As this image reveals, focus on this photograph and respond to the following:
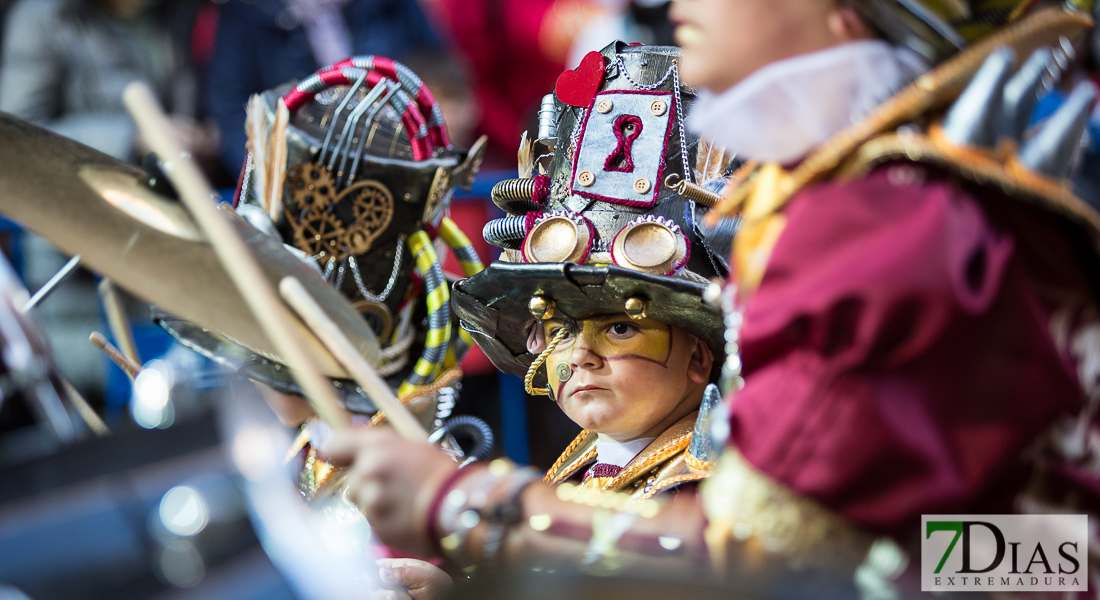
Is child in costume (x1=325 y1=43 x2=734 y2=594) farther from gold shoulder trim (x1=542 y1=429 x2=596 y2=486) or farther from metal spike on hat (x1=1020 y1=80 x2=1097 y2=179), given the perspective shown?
metal spike on hat (x1=1020 y1=80 x2=1097 y2=179)

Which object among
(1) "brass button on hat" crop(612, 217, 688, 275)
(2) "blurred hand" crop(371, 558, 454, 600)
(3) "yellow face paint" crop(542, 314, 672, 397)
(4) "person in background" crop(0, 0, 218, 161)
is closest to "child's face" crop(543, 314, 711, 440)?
(3) "yellow face paint" crop(542, 314, 672, 397)

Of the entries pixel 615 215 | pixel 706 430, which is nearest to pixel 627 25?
pixel 615 215

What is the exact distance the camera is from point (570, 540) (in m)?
1.21

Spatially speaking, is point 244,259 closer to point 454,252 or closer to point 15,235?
point 454,252

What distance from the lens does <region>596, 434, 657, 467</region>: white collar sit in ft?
6.75

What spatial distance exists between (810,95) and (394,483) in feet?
2.32

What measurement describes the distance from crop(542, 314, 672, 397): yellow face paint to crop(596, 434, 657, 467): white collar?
0.18 m

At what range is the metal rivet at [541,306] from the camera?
6.46 ft

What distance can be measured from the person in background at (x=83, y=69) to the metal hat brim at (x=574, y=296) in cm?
248

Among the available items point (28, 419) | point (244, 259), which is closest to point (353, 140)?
point (28, 419)

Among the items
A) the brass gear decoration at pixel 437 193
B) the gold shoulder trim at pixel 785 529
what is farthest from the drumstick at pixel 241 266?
the brass gear decoration at pixel 437 193

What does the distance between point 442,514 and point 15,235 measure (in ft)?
11.2

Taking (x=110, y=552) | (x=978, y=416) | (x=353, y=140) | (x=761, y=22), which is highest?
(x=353, y=140)

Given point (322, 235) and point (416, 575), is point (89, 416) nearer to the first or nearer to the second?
point (416, 575)
